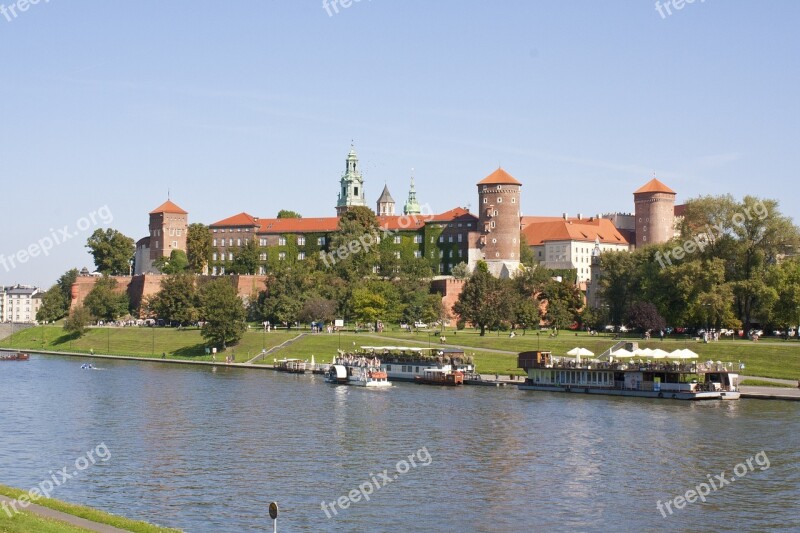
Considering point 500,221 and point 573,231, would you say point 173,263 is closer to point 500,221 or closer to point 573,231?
point 500,221

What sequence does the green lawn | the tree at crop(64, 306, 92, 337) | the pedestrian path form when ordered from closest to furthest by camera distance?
A: the pedestrian path, the green lawn, the tree at crop(64, 306, 92, 337)

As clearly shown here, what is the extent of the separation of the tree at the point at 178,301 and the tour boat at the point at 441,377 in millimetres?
50126

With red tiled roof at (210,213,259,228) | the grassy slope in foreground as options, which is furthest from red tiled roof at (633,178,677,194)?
the grassy slope in foreground

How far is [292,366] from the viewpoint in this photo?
315 feet

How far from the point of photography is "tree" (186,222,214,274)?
156 meters

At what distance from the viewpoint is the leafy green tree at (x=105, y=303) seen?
144m

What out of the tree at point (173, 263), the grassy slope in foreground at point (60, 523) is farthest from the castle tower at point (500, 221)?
the grassy slope in foreground at point (60, 523)

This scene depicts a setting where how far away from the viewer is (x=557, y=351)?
300 feet

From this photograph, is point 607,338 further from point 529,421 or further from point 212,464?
point 212,464

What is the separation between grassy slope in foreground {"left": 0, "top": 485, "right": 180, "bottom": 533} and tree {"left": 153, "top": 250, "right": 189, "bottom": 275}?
12099 centimetres

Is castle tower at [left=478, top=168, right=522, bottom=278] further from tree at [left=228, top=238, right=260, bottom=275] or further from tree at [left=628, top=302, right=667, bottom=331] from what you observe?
tree at [left=628, top=302, right=667, bottom=331]

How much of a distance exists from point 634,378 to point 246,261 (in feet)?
285

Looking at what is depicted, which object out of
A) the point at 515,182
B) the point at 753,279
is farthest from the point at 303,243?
the point at 753,279

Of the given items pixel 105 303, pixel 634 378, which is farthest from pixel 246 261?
pixel 634 378
